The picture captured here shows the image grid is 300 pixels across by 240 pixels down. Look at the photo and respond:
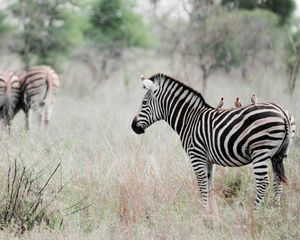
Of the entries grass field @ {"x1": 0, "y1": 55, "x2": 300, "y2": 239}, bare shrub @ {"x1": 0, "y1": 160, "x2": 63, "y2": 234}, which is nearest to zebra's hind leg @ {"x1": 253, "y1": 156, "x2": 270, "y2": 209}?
grass field @ {"x1": 0, "y1": 55, "x2": 300, "y2": 239}

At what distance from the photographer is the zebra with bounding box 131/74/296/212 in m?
5.26

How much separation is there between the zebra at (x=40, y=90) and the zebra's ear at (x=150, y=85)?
214 inches

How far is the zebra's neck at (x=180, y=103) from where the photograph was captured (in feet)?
20.1

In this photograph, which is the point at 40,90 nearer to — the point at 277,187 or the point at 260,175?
the point at 277,187

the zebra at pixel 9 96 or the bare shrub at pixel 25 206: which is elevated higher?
the zebra at pixel 9 96

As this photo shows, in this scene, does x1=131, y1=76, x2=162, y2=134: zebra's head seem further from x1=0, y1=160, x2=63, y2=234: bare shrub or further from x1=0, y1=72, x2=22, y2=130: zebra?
x1=0, y1=72, x2=22, y2=130: zebra

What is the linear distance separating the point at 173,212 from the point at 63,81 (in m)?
14.0

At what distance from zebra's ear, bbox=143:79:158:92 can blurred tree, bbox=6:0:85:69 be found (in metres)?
12.8

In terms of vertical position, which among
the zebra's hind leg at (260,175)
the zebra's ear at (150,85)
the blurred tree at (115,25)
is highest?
the blurred tree at (115,25)

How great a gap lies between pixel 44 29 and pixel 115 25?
459cm

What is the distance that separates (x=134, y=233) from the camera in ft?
17.2

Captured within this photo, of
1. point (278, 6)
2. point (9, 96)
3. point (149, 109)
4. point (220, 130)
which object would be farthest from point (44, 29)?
point (220, 130)

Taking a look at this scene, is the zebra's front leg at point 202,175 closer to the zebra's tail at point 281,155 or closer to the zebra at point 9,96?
the zebra's tail at point 281,155

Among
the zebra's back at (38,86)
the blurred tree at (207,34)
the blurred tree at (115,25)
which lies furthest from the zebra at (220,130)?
the blurred tree at (115,25)
